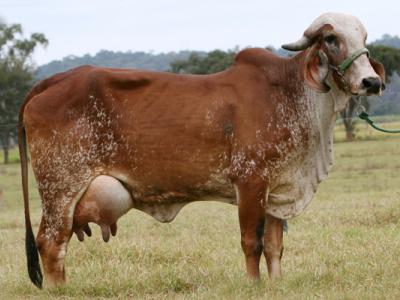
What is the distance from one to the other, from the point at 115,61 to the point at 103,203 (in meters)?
125

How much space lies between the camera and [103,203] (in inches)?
259

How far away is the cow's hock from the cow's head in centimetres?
162

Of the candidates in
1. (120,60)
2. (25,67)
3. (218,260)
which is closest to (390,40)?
(120,60)

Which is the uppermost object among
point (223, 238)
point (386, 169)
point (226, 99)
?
point (226, 99)

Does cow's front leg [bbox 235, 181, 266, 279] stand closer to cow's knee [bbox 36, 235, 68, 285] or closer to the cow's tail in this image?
cow's knee [bbox 36, 235, 68, 285]

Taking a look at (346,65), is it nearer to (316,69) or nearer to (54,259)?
(316,69)

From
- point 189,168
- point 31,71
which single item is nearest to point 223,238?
point 189,168

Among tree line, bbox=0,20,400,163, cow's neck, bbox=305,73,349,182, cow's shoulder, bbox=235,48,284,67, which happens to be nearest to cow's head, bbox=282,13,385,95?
cow's neck, bbox=305,73,349,182

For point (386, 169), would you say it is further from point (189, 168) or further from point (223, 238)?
point (189, 168)

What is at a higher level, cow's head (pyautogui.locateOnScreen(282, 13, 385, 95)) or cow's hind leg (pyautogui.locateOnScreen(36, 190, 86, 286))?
cow's head (pyautogui.locateOnScreen(282, 13, 385, 95))

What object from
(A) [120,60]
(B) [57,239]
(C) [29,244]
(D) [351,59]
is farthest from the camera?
(A) [120,60]

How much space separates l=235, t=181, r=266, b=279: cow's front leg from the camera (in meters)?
6.38

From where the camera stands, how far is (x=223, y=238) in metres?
9.64

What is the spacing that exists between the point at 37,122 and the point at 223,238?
3.42 metres
